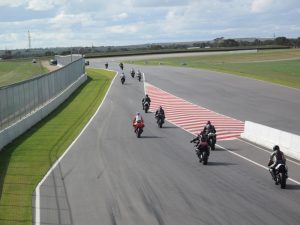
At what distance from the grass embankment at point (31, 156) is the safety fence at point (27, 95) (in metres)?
1.06

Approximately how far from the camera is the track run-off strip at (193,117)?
30.2 m

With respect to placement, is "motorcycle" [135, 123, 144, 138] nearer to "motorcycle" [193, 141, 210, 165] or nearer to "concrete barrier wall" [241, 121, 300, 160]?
"concrete barrier wall" [241, 121, 300, 160]

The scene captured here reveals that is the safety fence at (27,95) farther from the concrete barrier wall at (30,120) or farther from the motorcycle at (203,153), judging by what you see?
the motorcycle at (203,153)

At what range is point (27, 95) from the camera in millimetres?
29656

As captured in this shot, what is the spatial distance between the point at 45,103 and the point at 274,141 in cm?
1813

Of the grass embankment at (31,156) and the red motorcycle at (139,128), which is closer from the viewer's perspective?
the grass embankment at (31,156)

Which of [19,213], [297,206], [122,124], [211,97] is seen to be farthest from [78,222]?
[211,97]

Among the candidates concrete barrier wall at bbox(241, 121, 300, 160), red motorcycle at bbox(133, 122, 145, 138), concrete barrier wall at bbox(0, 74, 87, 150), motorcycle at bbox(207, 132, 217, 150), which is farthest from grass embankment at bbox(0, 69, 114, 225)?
concrete barrier wall at bbox(241, 121, 300, 160)

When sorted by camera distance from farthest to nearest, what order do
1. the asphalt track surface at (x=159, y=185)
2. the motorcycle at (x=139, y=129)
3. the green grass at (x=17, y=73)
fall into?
the green grass at (x=17, y=73) → the motorcycle at (x=139, y=129) → the asphalt track surface at (x=159, y=185)

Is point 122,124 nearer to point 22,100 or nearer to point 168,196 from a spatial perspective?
point 22,100

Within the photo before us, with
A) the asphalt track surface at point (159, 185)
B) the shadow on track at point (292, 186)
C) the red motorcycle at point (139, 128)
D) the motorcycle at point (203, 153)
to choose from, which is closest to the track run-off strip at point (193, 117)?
the asphalt track surface at point (159, 185)

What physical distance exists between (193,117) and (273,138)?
12317 millimetres

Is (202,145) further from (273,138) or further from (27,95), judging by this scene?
(27,95)

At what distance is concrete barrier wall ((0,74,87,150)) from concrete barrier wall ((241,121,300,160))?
37.2 ft
